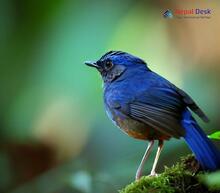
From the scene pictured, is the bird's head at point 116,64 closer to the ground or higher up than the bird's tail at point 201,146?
higher up

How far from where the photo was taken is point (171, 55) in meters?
6.98

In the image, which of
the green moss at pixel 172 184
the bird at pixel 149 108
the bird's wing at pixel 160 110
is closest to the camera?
the green moss at pixel 172 184

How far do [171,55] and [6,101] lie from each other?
1884mm

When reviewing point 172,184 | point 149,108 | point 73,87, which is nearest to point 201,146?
point 172,184

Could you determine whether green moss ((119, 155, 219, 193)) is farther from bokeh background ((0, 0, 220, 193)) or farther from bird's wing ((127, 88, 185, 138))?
bokeh background ((0, 0, 220, 193))

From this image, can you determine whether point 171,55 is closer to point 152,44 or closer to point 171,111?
point 152,44

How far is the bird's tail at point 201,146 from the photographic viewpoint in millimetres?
3863

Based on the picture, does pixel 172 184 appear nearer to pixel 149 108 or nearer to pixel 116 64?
pixel 149 108

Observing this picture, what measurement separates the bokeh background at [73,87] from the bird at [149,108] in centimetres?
98

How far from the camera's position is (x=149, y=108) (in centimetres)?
463

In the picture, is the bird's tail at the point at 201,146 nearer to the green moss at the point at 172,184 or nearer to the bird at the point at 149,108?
the bird at the point at 149,108

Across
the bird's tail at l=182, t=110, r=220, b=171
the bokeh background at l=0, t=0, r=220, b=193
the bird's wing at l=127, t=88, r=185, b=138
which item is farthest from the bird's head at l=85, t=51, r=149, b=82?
the bird's tail at l=182, t=110, r=220, b=171

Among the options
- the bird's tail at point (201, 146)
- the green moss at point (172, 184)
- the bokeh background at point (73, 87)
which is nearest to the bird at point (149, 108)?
the bird's tail at point (201, 146)

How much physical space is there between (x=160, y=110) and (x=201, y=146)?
0.58m
